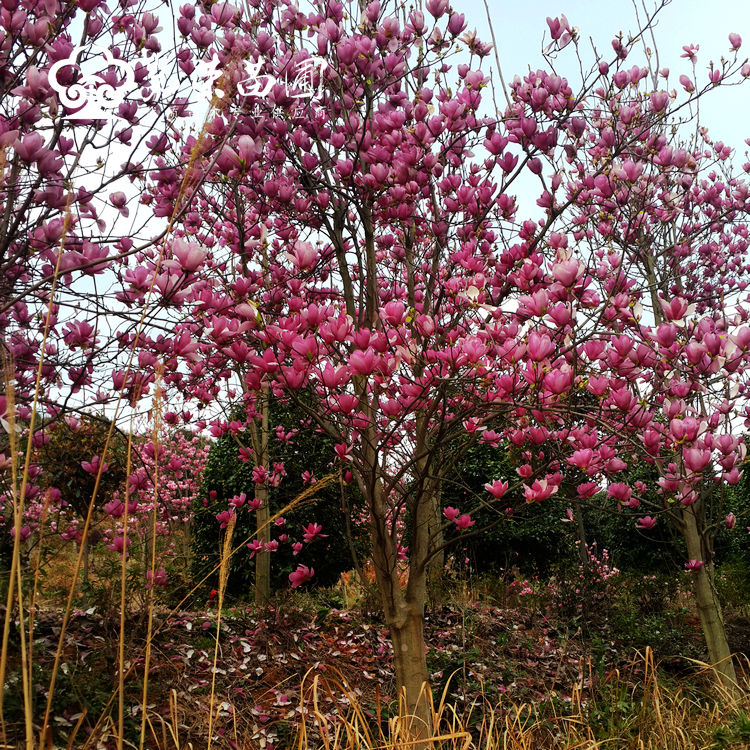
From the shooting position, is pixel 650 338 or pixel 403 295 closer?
pixel 650 338

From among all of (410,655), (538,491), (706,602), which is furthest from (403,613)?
(706,602)

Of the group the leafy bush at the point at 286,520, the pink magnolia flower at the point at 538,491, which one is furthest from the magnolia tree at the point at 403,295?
the leafy bush at the point at 286,520

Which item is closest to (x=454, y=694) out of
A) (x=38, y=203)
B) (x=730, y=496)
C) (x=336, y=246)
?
(x=336, y=246)

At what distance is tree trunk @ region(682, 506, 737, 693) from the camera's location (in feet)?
16.3

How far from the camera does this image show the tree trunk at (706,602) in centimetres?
496

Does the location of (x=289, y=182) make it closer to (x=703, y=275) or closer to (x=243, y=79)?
(x=243, y=79)

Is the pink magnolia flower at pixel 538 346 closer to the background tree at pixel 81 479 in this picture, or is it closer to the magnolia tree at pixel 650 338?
the magnolia tree at pixel 650 338

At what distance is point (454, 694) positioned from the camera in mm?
4395

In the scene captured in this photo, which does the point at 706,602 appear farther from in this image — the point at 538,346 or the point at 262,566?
the point at 538,346

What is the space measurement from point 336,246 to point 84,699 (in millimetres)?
2627

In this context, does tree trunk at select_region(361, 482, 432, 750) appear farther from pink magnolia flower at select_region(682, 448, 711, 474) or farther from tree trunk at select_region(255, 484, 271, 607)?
tree trunk at select_region(255, 484, 271, 607)

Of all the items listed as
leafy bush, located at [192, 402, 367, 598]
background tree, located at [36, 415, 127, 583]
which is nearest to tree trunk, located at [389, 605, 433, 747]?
background tree, located at [36, 415, 127, 583]

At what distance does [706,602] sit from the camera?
509 centimetres

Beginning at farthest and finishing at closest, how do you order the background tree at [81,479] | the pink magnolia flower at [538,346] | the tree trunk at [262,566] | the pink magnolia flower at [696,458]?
the tree trunk at [262,566] → the background tree at [81,479] → the pink magnolia flower at [696,458] → the pink magnolia flower at [538,346]
